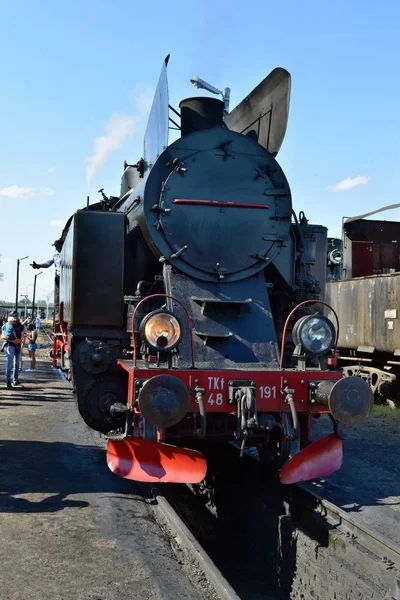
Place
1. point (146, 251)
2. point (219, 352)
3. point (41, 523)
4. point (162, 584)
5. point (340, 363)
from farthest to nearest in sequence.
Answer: point (340, 363) → point (146, 251) → point (219, 352) → point (41, 523) → point (162, 584)

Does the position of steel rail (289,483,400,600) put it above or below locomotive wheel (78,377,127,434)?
below

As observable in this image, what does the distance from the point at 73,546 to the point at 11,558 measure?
1.32ft

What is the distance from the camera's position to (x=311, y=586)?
4473mm

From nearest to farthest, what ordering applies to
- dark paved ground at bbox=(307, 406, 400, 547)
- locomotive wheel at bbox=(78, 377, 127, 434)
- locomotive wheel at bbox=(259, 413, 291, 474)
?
locomotive wheel at bbox=(259, 413, 291, 474) → dark paved ground at bbox=(307, 406, 400, 547) → locomotive wheel at bbox=(78, 377, 127, 434)

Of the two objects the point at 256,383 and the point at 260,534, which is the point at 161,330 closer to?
the point at 256,383

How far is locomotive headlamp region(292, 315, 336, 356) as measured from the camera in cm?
454

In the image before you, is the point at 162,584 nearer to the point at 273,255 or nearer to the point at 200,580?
the point at 200,580

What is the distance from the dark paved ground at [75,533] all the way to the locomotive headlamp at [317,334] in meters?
1.77

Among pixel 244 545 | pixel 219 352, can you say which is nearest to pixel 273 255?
pixel 219 352

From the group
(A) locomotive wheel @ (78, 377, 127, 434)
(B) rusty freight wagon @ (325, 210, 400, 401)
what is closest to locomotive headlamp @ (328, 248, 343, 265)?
(B) rusty freight wagon @ (325, 210, 400, 401)

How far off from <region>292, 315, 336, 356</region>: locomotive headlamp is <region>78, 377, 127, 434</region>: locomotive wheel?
70.5 inches

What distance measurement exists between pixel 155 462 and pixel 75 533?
0.77 m

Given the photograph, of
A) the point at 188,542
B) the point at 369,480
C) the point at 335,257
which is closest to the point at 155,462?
the point at 188,542

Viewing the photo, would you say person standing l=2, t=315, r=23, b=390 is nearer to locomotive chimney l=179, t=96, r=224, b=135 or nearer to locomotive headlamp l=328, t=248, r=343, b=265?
locomotive chimney l=179, t=96, r=224, b=135
